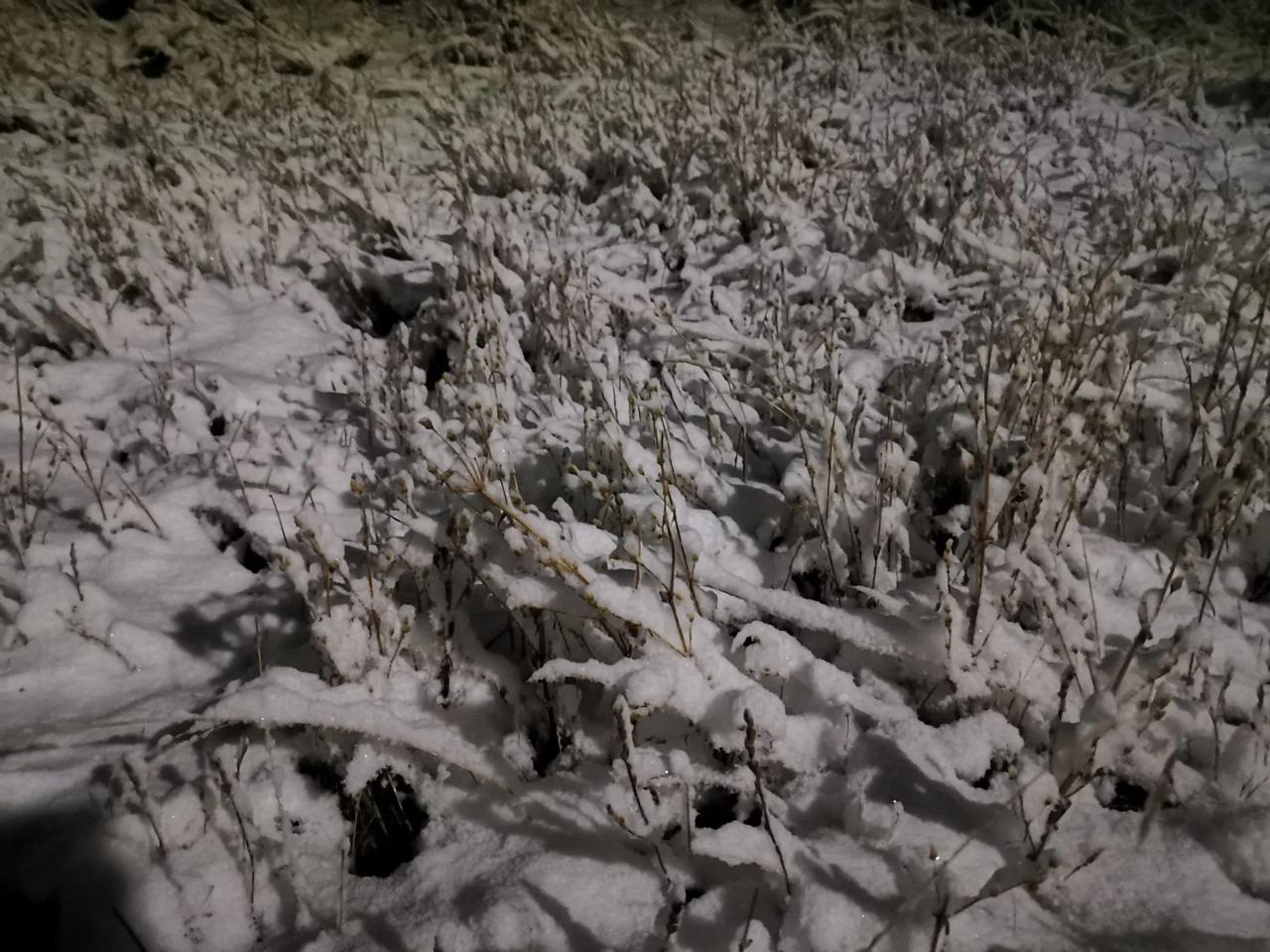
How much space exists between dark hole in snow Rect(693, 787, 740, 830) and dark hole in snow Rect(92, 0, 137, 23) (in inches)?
319

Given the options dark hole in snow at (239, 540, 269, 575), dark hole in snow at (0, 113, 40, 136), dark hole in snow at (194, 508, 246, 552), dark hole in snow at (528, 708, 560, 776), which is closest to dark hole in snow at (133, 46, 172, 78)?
dark hole in snow at (0, 113, 40, 136)

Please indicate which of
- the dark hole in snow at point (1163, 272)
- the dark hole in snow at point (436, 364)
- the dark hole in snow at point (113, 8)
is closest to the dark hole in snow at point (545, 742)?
the dark hole in snow at point (436, 364)

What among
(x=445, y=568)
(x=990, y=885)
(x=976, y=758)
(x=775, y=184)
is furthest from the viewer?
(x=775, y=184)

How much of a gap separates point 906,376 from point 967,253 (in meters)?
1.07

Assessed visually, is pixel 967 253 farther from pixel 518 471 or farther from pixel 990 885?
pixel 990 885

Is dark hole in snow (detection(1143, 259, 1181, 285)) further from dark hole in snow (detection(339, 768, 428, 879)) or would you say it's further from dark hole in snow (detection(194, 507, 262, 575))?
dark hole in snow (detection(194, 507, 262, 575))

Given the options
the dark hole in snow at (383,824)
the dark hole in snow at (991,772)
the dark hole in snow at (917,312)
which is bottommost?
the dark hole in snow at (383,824)

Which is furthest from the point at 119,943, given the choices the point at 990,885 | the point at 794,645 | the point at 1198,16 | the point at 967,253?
the point at 1198,16

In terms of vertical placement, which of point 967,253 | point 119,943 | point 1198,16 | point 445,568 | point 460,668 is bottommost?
point 119,943

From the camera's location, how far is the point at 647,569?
147 cm

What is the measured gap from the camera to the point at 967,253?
3.21 m

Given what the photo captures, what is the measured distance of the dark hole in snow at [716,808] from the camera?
4.60ft

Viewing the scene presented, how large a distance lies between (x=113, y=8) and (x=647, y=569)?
7910mm

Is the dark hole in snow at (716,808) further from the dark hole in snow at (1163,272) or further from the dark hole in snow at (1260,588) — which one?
the dark hole in snow at (1163,272)
